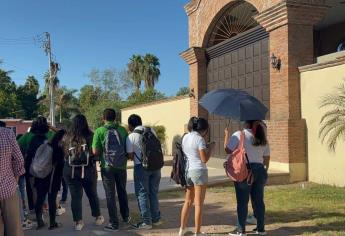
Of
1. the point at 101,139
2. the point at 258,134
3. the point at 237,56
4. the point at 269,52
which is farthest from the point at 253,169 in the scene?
the point at 237,56

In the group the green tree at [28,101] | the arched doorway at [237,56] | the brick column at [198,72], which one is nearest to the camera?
the arched doorway at [237,56]

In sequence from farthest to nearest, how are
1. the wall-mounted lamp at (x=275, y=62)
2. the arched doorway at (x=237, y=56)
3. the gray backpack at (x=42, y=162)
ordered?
the arched doorway at (x=237, y=56)
the wall-mounted lamp at (x=275, y=62)
the gray backpack at (x=42, y=162)

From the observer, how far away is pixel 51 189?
7051mm

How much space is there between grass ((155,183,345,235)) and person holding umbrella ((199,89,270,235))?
2.26ft

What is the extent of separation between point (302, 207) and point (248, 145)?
287 cm

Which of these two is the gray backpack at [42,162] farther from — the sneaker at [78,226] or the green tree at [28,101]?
the green tree at [28,101]

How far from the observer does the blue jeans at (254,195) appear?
20.2 feet

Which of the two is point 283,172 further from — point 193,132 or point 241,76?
point 193,132

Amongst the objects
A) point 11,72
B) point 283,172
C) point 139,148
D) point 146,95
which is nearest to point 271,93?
point 283,172

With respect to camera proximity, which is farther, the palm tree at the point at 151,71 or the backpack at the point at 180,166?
the palm tree at the point at 151,71

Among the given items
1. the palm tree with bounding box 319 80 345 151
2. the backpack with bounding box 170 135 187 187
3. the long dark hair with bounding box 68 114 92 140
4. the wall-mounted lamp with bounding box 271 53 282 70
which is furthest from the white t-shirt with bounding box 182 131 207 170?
the wall-mounted lamp with bounding box 271 53 282 70

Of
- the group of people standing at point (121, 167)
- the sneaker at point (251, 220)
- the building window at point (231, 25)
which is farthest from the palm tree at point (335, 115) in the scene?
the building window at point (231, 25)

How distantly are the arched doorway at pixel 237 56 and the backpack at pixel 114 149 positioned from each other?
707cm

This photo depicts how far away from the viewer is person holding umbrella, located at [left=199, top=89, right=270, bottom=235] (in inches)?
242
